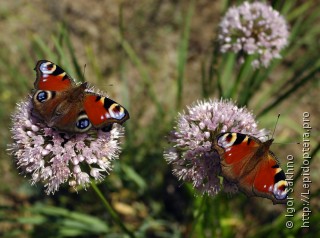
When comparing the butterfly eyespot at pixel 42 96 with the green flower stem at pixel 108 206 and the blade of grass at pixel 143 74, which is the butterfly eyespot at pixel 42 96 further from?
the blade of grass at pixel 143 74

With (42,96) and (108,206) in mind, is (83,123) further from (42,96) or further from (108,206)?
(108,206)

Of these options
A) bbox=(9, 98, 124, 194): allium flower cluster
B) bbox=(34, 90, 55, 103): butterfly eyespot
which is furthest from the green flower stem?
bbox=(34, 90, 55, 103): butterfly eyespot

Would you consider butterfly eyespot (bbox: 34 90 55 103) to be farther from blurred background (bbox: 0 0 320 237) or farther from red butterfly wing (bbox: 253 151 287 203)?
red butterfly wing (bbox: 253 151 287 203)

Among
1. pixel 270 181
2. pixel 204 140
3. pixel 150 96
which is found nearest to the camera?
pixel 270 181

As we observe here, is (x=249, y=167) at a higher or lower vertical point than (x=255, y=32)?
lower

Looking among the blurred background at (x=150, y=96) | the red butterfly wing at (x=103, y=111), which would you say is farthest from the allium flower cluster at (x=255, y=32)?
the red butterfly wing at (x=103, y=111)

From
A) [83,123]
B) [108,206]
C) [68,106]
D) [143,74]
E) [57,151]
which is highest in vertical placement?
[143,74]

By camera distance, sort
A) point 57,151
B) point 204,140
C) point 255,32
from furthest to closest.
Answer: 1. point 255,32
2. point 204,140
3. point 57,151

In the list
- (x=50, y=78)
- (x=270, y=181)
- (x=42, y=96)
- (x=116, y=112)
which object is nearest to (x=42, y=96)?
(x=42, y=96)
